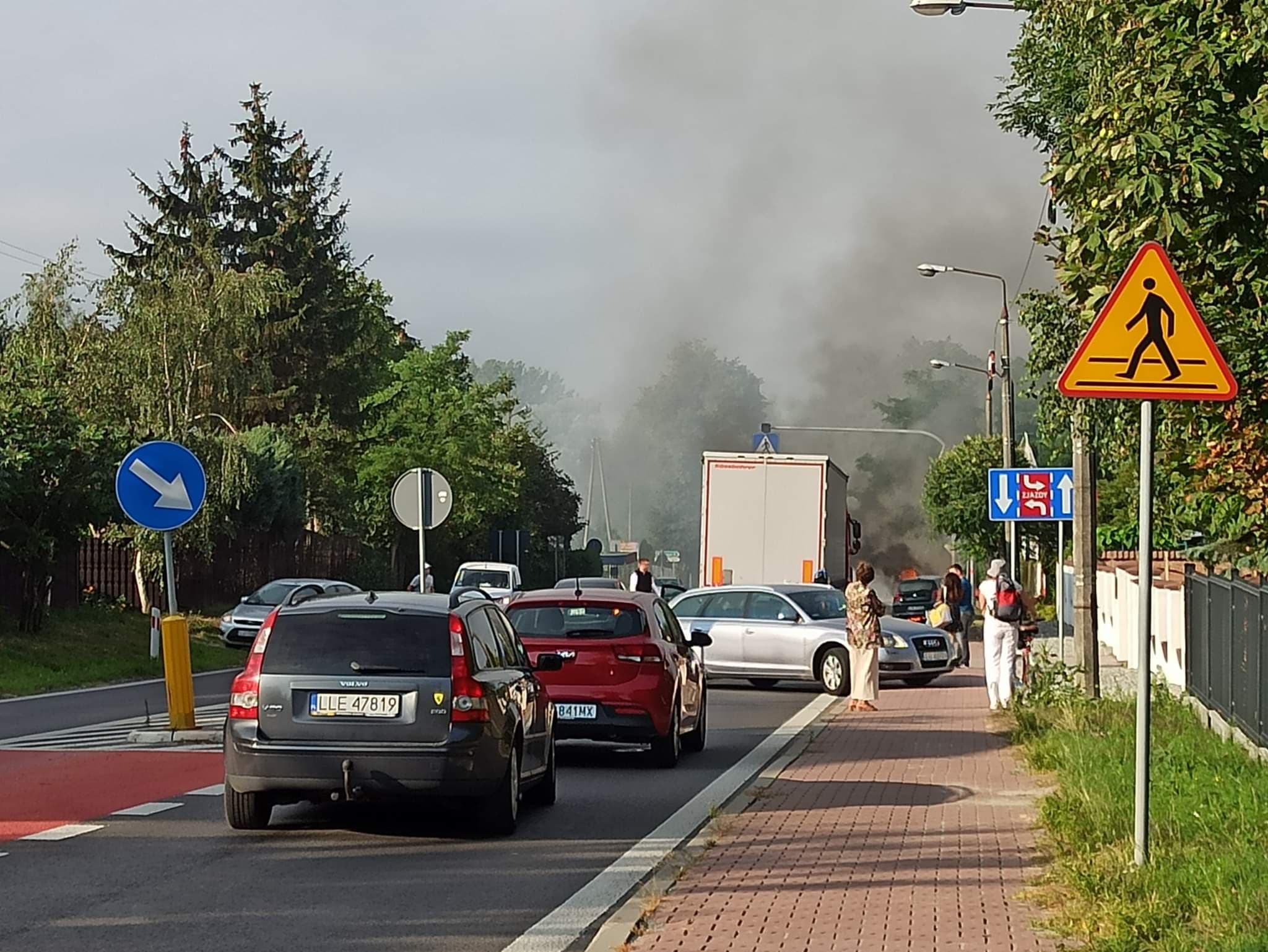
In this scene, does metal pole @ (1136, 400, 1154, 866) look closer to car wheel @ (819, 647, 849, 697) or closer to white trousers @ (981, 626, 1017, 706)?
white trousers @ (981, 626, 1017, 706)

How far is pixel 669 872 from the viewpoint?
979 cm

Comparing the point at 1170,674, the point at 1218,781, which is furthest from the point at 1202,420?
the point at 1170,674

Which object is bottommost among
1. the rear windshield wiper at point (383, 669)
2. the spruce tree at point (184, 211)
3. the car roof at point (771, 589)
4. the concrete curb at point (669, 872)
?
the concrete curb at point (669, 872)

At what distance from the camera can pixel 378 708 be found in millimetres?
11234

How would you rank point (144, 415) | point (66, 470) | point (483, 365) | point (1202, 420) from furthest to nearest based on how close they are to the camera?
1. point (483, 365)
2. point (144, 415)
3. point (66, 470)
4. point (1202, 420)

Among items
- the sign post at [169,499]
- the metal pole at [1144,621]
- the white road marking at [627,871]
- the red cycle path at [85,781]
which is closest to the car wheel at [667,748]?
the white road marking at [627,871]

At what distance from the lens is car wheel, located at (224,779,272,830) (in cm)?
1158

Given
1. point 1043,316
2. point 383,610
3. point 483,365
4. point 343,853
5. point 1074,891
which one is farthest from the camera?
point 483,365

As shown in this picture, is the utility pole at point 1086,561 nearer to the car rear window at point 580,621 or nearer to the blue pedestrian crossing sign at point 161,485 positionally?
the car rear window at point 580,621

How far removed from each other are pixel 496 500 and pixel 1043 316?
45.7 metres

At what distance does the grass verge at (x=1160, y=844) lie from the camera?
291 inches

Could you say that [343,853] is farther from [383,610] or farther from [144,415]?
[144,415]

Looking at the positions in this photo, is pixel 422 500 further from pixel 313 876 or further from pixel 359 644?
pixel 313 876

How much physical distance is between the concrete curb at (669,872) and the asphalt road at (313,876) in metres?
0.40
